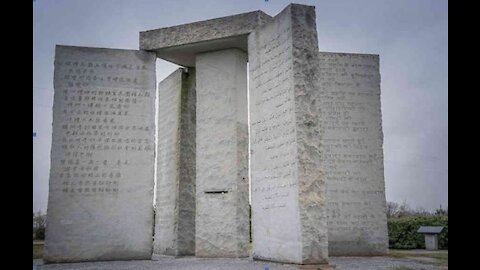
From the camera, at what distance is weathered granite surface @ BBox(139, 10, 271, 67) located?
1009 cm

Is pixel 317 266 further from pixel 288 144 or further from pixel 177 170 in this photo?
pixel 177 170

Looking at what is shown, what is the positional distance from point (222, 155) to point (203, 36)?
8.60ft

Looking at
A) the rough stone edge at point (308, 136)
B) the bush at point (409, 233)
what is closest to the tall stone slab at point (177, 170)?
the rough stone edge at point (308, 136)

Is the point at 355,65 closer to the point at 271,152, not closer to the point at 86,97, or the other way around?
the point at 271,152

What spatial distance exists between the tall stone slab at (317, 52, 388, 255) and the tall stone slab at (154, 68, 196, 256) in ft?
10.6

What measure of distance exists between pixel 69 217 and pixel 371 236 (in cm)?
632

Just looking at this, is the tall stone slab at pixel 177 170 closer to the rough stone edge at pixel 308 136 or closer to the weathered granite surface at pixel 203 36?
the weathered granite surface at pixel 203 36

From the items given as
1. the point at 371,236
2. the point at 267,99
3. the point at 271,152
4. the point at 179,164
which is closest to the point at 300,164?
the point at 271,152

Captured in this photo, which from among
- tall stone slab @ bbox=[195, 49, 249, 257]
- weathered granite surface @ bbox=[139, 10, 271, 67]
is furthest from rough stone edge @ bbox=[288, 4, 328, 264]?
tall stone slab @ bbox=[195, 49, 249, 257]

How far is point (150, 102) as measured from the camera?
10.4 metres

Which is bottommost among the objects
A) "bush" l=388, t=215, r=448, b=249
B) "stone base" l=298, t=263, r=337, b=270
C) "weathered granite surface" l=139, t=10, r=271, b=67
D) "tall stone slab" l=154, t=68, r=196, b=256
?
"bush" l=388, t=215, r=448, b=249

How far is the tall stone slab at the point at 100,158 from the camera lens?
9477 millimetres

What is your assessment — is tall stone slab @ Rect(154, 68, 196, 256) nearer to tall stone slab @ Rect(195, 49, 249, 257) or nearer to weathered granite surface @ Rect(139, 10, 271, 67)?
tall stone slab @ Rect(195, 49, 249, 257)
